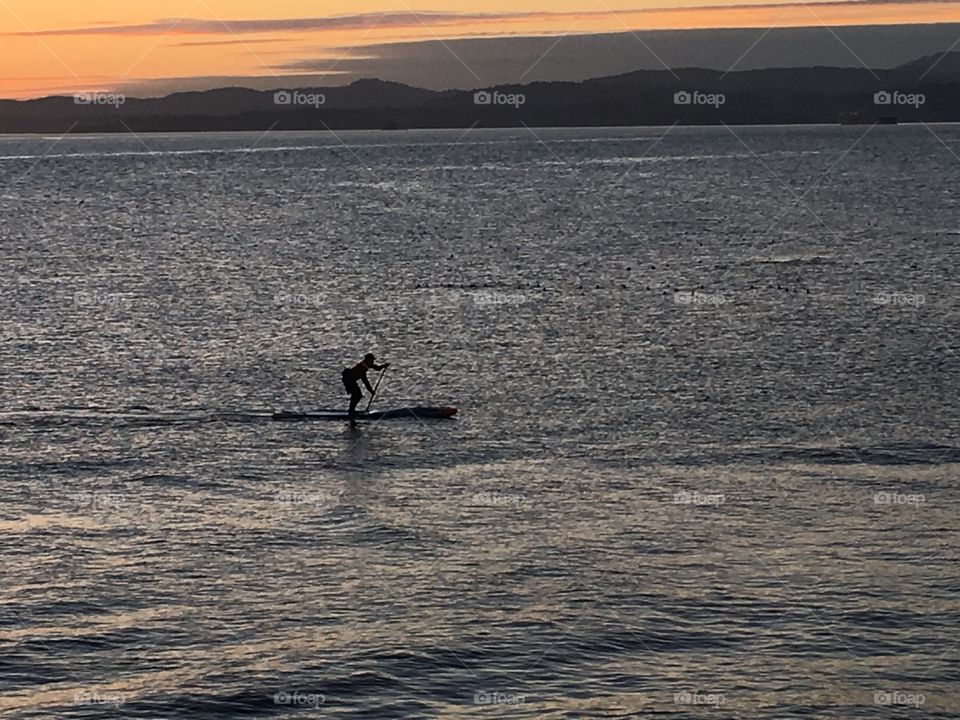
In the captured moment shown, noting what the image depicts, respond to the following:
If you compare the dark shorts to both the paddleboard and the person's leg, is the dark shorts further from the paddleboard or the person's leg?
the paddleboard

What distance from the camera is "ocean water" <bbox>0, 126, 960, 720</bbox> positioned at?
81.7 feet

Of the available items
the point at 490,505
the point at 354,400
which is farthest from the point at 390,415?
the point at 490,505

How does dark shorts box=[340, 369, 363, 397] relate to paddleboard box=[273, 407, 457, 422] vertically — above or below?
above

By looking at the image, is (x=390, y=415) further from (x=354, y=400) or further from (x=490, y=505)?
(x=490, y=505)

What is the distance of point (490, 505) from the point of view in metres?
33.8

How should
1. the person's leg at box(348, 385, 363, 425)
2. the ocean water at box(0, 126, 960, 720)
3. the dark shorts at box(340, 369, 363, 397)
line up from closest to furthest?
the ocean water at box(0, 126, 960, 720)
the person's leg at box(348, 385, 363, 425)
the dark shorts at box(340, 369, 363, 397)

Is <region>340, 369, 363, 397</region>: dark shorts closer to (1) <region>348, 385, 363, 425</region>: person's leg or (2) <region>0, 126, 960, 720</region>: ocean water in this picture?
(1) <region>348, 385, 363, 425</region>: person's leg

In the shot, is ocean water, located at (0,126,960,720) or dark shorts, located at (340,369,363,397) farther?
dark shorts, located at (340,369,363,397)

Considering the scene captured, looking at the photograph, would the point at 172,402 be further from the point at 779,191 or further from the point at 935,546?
the point at 779,191

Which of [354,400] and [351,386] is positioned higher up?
[351,386]

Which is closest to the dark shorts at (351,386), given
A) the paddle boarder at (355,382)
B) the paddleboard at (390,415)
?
the paddle boarder at (355,382)

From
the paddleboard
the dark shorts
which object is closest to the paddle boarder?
the dark shorts

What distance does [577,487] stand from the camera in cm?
3528

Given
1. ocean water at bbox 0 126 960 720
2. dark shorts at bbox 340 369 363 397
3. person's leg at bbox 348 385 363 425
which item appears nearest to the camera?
ocean water at bbox 0 126 960 720
